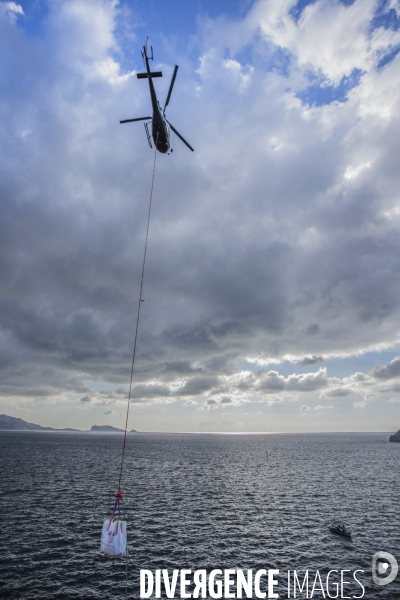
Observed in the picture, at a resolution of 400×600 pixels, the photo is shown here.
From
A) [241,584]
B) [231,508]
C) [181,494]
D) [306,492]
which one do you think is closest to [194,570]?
[241,584]

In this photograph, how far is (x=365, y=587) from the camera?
114 feet

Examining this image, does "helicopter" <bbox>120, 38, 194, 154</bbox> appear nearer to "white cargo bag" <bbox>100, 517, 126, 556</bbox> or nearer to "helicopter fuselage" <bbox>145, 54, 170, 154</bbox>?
"helicopter fuselage" <bbox>145, 54, 170, 154</bbox>

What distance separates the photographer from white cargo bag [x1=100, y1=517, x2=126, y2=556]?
84.1 feet

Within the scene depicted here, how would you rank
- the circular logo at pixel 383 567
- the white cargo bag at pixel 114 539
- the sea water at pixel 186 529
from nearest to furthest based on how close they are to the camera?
the white cargo bag at pixel 114 539, the sea water at pixel 186 529, the circular logo at pixel 383 567

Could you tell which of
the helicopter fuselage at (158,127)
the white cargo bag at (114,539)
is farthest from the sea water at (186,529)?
the helicopter fuselage at (158,127)

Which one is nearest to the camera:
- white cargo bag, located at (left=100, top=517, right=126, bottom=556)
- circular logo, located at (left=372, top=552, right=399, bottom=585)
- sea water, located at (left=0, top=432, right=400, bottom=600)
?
white cargo bag, located at (left=100, top=517, right=126, bottom=556)

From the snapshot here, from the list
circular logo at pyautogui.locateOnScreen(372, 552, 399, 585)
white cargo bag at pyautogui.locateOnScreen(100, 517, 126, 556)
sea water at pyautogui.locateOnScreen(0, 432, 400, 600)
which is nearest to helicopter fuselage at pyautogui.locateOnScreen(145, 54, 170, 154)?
white cargo bag at pyautogui.locateOnScreen(100, 517, 126, 556)

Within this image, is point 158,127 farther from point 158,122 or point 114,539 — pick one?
point 114,539

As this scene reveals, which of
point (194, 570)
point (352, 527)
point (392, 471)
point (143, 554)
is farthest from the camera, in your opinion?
point (392, 471)

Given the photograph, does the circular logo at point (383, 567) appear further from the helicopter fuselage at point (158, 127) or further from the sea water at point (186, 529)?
the helicopter fuselage at point (158, 127)

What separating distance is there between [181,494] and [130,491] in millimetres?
11470

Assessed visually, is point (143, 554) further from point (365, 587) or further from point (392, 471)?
point (392, 471)

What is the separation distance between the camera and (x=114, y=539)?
25891 mm

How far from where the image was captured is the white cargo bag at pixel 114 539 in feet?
84.1
